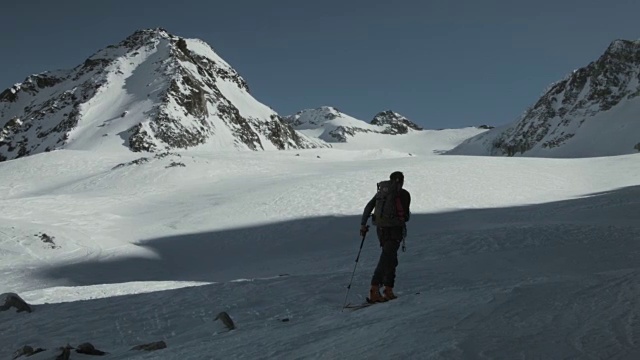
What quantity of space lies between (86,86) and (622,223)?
11368 centimetres

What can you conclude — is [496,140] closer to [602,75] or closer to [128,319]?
[602,75]

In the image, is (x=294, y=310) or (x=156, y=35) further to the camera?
(x=156, y=35)

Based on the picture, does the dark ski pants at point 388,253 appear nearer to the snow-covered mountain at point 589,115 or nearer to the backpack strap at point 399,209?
the backpack strap at point 399,209

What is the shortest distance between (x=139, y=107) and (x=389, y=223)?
323 ft

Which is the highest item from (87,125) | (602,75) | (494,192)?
(602,75)

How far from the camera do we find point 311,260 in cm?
1644

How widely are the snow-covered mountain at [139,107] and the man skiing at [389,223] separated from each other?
8097 cm

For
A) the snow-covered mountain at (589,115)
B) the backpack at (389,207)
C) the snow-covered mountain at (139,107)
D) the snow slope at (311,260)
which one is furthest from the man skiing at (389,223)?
the snow-covered mountain at (589,115)

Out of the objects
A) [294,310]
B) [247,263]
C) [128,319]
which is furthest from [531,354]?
[247,263]

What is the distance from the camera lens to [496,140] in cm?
19500

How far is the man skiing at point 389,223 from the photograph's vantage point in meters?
8.11

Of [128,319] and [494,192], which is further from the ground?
[494,192]

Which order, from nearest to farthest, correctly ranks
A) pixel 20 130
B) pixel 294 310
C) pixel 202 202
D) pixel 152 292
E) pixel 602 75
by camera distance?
pixel 294 310 < pixel 152 292 < pixel 202 202 < pixel 20 130 < pixel 602 75

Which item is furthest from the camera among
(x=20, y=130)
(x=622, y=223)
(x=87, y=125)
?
(x=20, y=130)
